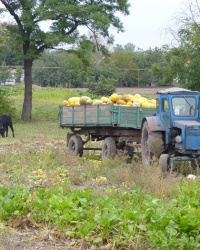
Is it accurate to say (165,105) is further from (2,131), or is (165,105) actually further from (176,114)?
(2,131)

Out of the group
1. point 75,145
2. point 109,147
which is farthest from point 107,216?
point 75,145

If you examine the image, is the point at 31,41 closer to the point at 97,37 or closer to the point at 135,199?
the point at 97,37

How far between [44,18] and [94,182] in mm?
24189

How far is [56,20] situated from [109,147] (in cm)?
2126

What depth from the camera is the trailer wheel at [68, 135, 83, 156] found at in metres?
18.5

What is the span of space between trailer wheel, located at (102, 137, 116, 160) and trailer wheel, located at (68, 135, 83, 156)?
52.6 inches

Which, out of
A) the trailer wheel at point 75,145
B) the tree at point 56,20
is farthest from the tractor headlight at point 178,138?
the tree at point 56,20

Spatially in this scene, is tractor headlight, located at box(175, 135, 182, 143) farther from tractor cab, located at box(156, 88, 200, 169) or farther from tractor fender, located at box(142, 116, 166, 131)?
tractor fender, located at box(142, 116, 166, 131)

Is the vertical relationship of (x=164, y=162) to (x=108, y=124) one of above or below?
below

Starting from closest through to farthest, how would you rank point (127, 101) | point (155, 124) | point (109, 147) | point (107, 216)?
point (107, 216) < point (155, 124) < point (109, 147) < point (127, 101)

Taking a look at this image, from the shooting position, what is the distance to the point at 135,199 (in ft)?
29.6

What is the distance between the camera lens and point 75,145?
1869 cm

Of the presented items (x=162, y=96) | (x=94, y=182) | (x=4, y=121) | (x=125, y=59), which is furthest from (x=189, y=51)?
(x=125, y=59)

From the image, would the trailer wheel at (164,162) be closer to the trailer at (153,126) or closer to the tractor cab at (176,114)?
the trailer at (153,126)
